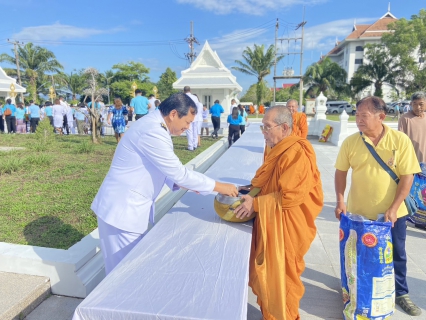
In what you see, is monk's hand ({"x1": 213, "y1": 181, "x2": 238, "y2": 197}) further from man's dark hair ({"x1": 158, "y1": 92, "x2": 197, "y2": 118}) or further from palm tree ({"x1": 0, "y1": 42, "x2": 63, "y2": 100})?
palm tree ({"x1": 0, "y1": 42, "x2": 63, "y2": 100})

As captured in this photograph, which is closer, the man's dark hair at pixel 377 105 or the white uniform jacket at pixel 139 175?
the white uniform jacket at pixel 139 175

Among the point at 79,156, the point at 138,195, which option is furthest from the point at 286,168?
the point at 79,156

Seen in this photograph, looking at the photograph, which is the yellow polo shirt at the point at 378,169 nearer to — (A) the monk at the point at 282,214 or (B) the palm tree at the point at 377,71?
(A) the monk at the point at 282,214

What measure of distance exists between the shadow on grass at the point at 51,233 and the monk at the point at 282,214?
2.08m

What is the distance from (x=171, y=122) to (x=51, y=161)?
585cm

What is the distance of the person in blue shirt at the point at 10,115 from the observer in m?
14.1

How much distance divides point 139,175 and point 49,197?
3197 millimetres

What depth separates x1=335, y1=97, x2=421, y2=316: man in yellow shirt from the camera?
231 centimetres

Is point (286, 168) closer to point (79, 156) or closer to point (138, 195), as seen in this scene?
point (138, 195)

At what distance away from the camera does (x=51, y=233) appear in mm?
3338

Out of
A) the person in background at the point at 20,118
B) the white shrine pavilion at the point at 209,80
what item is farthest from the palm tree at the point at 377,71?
the person in background at the point at 20,118

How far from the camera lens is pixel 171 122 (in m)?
2.13

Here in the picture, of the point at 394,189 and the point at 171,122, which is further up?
the point at 171,122

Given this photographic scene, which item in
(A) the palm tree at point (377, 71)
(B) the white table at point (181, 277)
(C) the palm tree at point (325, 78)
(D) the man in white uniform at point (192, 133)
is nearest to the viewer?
(B) the white table at point (181, 277)
